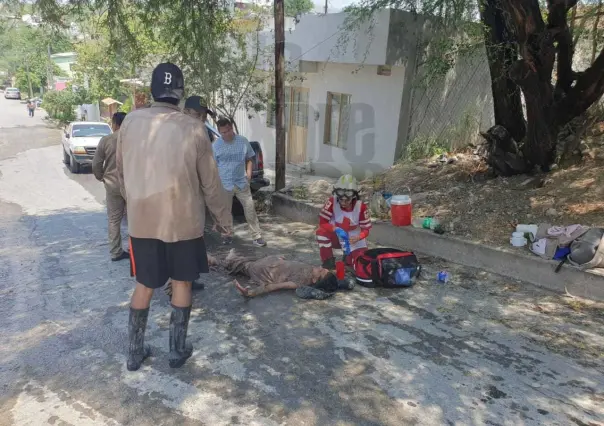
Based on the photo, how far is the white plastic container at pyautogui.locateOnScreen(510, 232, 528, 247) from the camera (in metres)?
5.27

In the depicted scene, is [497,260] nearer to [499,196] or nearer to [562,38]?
[499,196]

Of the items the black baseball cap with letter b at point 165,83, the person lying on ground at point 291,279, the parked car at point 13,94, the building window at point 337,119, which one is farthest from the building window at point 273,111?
the parked car at point 13,94

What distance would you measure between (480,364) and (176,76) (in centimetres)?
290

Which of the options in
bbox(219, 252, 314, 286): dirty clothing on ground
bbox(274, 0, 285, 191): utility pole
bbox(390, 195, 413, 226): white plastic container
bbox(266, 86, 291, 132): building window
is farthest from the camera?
bbox(266, 86, 291, 132): building window

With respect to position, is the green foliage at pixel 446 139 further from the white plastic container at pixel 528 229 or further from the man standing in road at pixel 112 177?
the man standing in road at pixel 112 177

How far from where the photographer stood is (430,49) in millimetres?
9117

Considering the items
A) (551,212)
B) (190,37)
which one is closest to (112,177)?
(190,37)

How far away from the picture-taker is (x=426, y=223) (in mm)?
6090

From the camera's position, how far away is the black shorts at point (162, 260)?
3.16m

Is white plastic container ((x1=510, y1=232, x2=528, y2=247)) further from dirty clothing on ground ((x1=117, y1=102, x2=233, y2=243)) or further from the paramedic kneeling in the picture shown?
dirty clothing on ground ((x1=117, y1=102, x2=233, y2=243))

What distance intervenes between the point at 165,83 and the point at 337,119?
8.58 meters

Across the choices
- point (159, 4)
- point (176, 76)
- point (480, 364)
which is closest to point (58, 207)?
point (159, 4)

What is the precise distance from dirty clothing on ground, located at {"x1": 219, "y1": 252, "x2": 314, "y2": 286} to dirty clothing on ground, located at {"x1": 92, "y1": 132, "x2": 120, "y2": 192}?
174 cm

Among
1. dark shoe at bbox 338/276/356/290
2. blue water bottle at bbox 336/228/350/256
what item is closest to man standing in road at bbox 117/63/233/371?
dark shoe at bbox 338/276/356/290
